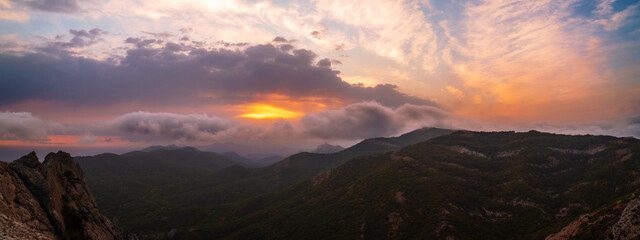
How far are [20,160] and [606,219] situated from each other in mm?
215741

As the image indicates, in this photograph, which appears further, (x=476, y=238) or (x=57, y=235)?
(x=476, y=238)

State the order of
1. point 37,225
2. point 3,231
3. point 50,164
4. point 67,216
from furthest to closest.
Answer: point 50,164, point 67,216, point 37,225, point 3,231

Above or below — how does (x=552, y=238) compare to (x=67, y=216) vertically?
below

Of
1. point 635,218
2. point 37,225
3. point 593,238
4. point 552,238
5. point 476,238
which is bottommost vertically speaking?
point 476,238

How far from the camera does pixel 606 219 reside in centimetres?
11819

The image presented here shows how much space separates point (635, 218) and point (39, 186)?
17684cm

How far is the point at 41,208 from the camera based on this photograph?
58344 mm

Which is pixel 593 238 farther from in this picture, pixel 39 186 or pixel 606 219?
pixel 39 186

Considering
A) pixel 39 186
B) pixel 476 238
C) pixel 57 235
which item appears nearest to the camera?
pixel 57 235

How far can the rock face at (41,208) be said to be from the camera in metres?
44.3

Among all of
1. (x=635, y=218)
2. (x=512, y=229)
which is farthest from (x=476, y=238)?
(x=635, y=218)

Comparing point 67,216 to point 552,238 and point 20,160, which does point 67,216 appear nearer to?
point 20,160

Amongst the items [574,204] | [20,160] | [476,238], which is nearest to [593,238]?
[476,238]

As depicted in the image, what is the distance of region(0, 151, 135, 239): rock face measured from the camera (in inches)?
1746
